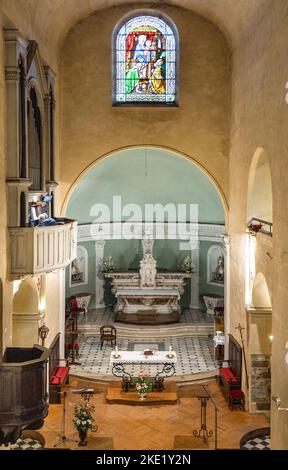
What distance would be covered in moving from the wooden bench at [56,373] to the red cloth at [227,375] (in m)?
4.68

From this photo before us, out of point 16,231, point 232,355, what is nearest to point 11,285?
point 16,231

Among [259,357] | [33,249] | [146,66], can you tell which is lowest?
[259,357]

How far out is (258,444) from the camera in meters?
14.9

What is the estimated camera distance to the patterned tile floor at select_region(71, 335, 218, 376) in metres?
19.8

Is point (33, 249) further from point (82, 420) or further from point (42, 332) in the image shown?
point (82, 420)

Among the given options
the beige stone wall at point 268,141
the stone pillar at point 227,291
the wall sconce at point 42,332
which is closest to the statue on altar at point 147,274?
the stone pillar at point 227,291

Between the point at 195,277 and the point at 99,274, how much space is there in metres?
4.13

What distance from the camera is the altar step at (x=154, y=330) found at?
23.2 m

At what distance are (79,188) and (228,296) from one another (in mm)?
7745

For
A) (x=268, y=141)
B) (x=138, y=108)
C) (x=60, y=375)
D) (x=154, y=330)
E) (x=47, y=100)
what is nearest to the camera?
(x=268, y=141)

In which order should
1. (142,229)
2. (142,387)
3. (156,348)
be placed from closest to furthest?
(142,387)
(156,348)
(142,229)

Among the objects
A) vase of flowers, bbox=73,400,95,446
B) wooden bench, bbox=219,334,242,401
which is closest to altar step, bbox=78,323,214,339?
wooden bench, bbox=219,334,242,401

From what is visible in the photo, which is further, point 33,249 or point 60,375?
point 60,375

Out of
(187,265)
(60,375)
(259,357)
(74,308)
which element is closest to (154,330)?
(74,308)
